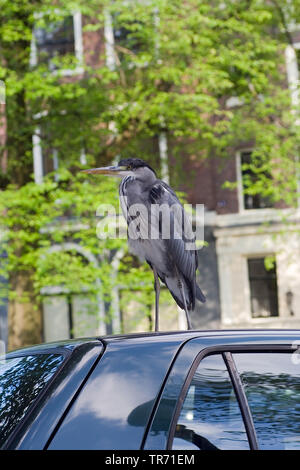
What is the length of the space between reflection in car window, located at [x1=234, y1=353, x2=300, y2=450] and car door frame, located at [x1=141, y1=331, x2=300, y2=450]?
22mm

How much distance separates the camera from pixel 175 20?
54.7 ft

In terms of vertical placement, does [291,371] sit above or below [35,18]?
below

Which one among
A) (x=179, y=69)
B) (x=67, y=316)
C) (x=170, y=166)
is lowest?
(x=67, y=316)

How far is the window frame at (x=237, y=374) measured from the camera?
2523mm

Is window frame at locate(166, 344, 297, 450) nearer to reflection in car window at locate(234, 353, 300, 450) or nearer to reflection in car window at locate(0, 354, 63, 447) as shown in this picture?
reflection in car window at locate(234, 353, 300, 450)

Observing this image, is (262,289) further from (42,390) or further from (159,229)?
(42,390)

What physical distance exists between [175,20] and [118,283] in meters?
5.43

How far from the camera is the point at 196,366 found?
8.64 feet

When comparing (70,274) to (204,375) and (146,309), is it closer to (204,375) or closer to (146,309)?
(146,309)

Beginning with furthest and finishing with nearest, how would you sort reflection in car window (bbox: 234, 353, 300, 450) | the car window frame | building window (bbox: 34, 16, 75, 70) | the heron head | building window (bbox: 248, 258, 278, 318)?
building window (bbox: 248, 258, 278, 318)
building window (bbox: 34, 16, 75, 70)
the heron head
reflection in car window (bbox: 234, 353, 300, 450)
the car window frame

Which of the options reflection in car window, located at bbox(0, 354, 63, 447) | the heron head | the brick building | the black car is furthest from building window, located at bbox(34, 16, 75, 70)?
the black car

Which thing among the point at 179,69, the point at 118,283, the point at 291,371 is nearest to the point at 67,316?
the point at 118,283

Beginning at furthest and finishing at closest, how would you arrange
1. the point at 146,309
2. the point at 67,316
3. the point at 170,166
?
the point at 67,316 → the point at 170,166 → the point at 146,309

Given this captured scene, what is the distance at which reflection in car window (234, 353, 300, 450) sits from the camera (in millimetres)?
2557
